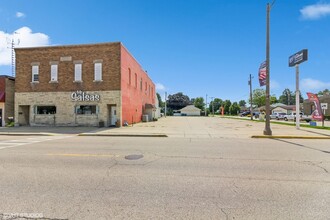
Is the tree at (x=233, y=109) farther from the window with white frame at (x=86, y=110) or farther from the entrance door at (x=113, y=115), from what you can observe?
the window with white frame at (x=86, y=110)

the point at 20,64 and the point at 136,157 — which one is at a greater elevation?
the point at 20,64

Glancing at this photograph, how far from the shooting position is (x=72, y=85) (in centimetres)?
2423

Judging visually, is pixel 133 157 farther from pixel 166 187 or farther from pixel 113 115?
pixel 113 115

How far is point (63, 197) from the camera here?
4.54 m

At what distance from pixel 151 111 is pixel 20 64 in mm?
21692

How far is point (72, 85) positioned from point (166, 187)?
22.0 meters

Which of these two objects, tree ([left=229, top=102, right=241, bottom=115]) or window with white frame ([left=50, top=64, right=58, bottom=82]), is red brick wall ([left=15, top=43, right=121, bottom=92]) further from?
tree ([left=229, top=102, right=241, bottom=115])

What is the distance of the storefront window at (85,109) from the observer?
24.0m

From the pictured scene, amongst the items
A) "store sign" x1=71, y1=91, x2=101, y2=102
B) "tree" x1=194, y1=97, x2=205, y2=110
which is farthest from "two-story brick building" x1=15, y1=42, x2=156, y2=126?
"tree" x1=194, y1=97, x2=205, y2=110

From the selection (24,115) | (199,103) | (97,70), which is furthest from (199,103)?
(24,115)

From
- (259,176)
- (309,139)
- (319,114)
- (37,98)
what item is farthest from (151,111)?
(259,176)

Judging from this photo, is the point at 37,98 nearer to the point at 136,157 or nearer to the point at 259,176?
the point at 136,157

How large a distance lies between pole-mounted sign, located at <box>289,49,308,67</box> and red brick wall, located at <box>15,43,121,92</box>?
1718cm

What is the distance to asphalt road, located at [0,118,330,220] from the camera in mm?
3911
